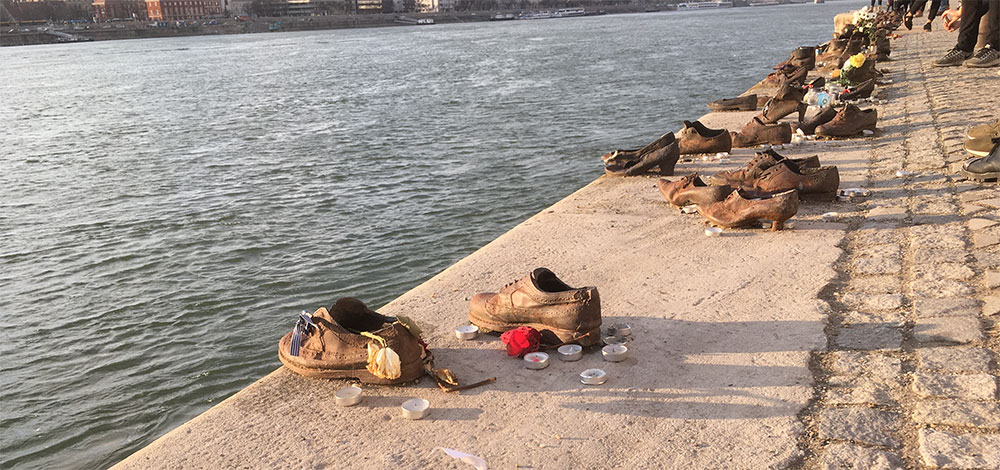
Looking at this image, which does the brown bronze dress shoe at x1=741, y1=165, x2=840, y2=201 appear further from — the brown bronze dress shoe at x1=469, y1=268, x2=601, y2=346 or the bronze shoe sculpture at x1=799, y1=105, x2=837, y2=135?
the bronze shoe sculpture at x1=799, y1=105, x2=837, y2=135

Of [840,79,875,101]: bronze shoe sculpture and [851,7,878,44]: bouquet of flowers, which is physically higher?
[851,7,878,44]: bouquet of flowers

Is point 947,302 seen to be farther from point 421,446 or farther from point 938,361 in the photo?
point 421,446

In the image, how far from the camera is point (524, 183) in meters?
13.4

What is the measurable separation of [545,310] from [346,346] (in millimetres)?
1149

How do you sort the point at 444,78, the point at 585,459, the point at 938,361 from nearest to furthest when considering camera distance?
the point at 585,459 → the point at 938,361 → the point at 444,78

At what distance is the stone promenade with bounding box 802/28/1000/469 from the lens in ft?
12.0

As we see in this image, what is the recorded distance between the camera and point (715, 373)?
4535mm

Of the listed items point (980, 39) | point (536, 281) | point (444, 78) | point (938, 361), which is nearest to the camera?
point (938, 361)

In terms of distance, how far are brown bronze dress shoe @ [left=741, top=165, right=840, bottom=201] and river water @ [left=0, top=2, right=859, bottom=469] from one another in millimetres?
3670

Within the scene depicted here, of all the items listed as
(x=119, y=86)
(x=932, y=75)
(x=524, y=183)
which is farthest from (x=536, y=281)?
(x=119, y=86)

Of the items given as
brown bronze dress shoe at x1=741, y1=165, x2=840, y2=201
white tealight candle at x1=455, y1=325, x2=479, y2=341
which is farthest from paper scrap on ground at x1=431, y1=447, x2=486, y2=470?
brown bronze dress shoe at x1=741, y1=165, x2=840, y2=201

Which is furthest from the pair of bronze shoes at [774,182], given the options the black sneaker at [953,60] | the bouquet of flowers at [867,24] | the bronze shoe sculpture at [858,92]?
the bouquet of flowers at [867,24]

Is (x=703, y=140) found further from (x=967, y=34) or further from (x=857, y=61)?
(x=967, y=34)

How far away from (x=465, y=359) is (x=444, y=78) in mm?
34690
